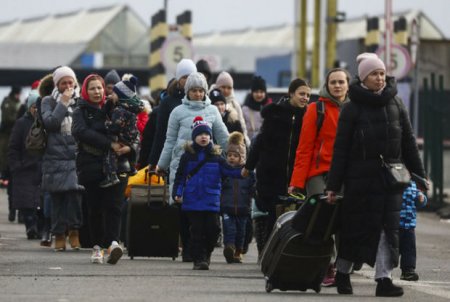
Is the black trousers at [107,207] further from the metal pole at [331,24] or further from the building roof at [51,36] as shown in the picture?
the building roof at [51,36]

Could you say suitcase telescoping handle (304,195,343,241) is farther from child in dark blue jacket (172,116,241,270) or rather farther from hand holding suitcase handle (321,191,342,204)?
child in dark blue jacket (172,116,241,270)

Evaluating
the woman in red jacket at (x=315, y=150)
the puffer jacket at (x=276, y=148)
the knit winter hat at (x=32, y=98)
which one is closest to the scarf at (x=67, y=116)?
the knit winter hat at (x=32, y=98)

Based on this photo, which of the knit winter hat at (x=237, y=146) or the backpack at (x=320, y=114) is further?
the knit winter hat at (x=237, y=146)

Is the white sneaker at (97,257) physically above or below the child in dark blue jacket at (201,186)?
below

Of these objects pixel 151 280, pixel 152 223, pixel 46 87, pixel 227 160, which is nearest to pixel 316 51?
pixel 46 87

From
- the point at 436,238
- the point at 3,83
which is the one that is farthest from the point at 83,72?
the point at 436,238

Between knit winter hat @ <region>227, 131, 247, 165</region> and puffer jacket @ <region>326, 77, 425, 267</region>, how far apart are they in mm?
3760

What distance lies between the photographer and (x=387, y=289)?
13.8 metres

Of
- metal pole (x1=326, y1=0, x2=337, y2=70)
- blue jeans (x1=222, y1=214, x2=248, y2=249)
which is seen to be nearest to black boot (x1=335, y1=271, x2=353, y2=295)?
blue jeans (x1=222, y1=214, x2=248, y2=249)

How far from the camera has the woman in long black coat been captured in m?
13.7

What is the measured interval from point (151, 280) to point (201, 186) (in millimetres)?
1901

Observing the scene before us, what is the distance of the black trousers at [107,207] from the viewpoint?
56.6 ft

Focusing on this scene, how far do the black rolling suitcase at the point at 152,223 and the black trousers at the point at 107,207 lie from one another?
1.46 ft

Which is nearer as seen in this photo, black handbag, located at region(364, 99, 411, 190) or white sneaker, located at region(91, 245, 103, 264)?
black handbag, located at region(364, 99, 411, 190)
